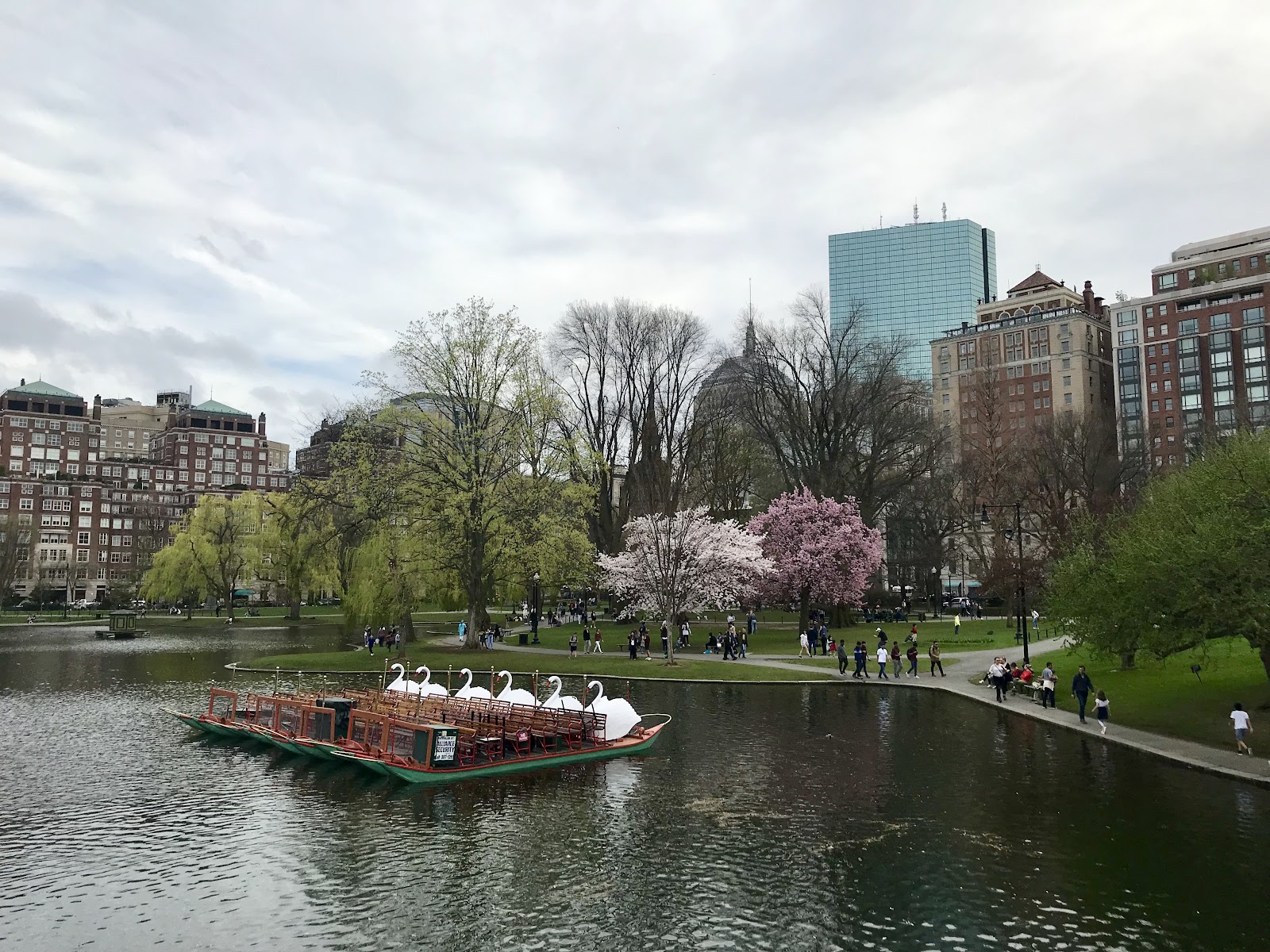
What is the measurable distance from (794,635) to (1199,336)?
87671 mm

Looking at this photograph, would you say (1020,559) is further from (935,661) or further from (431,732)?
(431,732)

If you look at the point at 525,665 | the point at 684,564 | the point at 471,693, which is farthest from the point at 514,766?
the point at 684,564

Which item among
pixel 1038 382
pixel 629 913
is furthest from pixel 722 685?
pixel 1038 382

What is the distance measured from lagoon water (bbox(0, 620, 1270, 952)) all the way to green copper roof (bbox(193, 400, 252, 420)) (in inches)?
6313

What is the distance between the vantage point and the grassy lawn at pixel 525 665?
39.7 m

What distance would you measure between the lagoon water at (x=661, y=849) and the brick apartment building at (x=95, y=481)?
4328 inches

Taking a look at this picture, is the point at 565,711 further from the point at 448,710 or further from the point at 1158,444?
the point at 1158,444

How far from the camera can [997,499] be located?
73500 mm

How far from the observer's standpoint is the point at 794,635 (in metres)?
58.6

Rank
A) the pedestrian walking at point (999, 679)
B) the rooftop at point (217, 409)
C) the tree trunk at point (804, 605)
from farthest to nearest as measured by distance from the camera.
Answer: the rooftop at point (217, 409), the tree trunk at point (804, 605), the pedestrian walking at point (999, 679)

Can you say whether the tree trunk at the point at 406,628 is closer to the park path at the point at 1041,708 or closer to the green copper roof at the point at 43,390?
the park path at the point at 1041,708

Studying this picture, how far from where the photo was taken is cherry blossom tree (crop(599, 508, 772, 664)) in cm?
4597

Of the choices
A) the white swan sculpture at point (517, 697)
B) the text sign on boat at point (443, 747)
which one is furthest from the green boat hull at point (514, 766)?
the white swan sculpture at point (517, 697)

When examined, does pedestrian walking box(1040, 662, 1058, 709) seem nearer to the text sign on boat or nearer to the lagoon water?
the lagoon water
